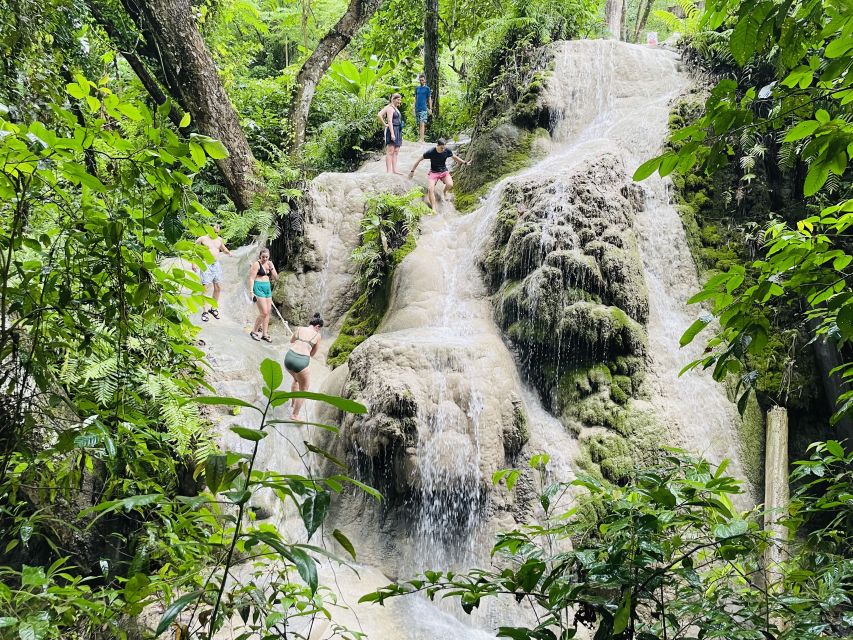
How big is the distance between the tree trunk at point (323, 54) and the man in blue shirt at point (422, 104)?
7.30 feet

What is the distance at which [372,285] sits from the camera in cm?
1023

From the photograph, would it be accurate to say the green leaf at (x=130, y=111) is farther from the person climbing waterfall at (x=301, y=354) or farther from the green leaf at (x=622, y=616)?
the person climbing waterfall at (x=301, y=354)

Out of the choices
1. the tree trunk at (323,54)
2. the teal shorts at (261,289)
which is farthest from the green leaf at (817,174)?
the tree trunk at (323,54)

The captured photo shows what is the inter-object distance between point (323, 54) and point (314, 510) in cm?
1276

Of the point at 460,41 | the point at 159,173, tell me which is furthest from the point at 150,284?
the point at 460,41

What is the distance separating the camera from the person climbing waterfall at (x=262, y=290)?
9469 mm

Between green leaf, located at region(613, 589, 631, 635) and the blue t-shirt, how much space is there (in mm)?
14095

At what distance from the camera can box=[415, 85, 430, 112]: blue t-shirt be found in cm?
1399

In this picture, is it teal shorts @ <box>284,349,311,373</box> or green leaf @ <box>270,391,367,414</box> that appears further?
teal shorts @ <box>284,349,311,373</box>

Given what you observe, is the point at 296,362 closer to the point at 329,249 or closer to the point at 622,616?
the point at 329,249

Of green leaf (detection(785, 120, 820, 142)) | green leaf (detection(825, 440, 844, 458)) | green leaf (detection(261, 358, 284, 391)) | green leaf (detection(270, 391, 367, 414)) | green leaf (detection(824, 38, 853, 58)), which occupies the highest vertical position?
green leaf (detection(824, 38, 853, 58))

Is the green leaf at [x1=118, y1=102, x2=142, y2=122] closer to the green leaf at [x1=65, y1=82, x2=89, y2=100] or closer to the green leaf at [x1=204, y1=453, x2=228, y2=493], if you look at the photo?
the green leaf at [x1=65, y1=82, x2=89, y2=100]

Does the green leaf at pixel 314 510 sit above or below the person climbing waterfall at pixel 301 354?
below

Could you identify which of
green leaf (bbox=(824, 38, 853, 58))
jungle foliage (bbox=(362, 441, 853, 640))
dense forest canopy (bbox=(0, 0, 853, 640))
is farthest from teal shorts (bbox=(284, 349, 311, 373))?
green leaf (bbox=(824, 38, 853, 58))
